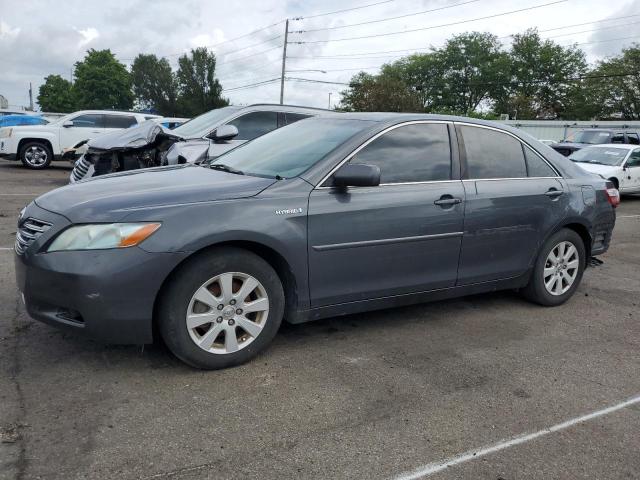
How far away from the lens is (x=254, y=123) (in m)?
9.59

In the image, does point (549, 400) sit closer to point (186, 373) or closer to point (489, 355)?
point (489, 355)

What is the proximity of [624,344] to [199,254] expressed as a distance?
3.22 metres

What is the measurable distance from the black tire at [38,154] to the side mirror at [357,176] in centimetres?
1428

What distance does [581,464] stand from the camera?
9.27ft

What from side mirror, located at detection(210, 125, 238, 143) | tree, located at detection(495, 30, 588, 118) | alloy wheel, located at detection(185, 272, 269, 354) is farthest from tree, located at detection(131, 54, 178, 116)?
alloy wheel, located at detection(185, 272, 269, 354)

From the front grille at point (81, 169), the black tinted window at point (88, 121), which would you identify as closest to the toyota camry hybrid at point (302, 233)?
the front grille at point (81, 169)

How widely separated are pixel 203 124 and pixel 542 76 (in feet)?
254

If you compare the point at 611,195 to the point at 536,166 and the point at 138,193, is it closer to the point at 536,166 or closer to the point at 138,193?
the point at 536,166

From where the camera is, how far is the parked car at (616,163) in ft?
Answer: 45.3

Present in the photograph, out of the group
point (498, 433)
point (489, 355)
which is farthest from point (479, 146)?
point (498, 433)

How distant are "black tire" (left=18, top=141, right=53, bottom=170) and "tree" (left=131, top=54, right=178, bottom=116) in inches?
2846

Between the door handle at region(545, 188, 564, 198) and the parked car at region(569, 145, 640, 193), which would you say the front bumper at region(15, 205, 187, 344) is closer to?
the door handle at region(545, 188, 564, 198)

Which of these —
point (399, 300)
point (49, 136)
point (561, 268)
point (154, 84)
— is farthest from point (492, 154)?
point (154, 84)

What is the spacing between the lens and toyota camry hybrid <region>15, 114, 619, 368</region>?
10.9ft
